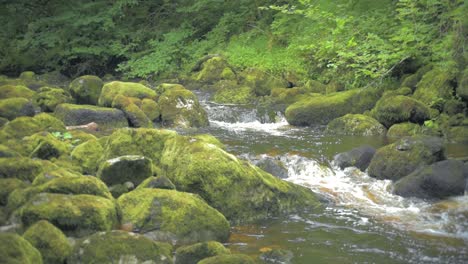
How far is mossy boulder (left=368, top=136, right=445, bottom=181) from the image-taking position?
31.6 ft

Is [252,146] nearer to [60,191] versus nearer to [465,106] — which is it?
[465,106]

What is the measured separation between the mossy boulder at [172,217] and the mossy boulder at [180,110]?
8421 millimetres

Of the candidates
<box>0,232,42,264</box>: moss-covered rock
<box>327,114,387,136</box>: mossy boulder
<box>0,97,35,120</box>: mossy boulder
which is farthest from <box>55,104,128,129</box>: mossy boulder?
<box>0,232,42,264</box>: moss-covered rock

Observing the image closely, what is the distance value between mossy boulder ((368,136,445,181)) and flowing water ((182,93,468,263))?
247 mm

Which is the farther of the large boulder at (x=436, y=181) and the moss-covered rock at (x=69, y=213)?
the large boulder at (x=436, y=181)

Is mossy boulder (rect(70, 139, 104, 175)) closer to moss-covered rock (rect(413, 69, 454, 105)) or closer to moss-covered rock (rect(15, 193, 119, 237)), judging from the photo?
moss-covered rock (rect(15, 193, 119, 237))

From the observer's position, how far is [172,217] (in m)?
6.52

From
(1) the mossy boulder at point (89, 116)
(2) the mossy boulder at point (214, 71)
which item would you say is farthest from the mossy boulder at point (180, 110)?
(2) the mossy boulder at point (214, 71)

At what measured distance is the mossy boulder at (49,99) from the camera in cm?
1495

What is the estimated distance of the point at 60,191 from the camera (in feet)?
20.6

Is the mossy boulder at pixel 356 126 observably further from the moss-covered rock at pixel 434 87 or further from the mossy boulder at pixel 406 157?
the mossy boulder at pixel 406 157

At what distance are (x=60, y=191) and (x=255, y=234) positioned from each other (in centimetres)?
243

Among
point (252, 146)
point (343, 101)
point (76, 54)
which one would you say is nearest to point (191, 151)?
point (252, 146)

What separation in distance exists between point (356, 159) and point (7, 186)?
653 centimetres
